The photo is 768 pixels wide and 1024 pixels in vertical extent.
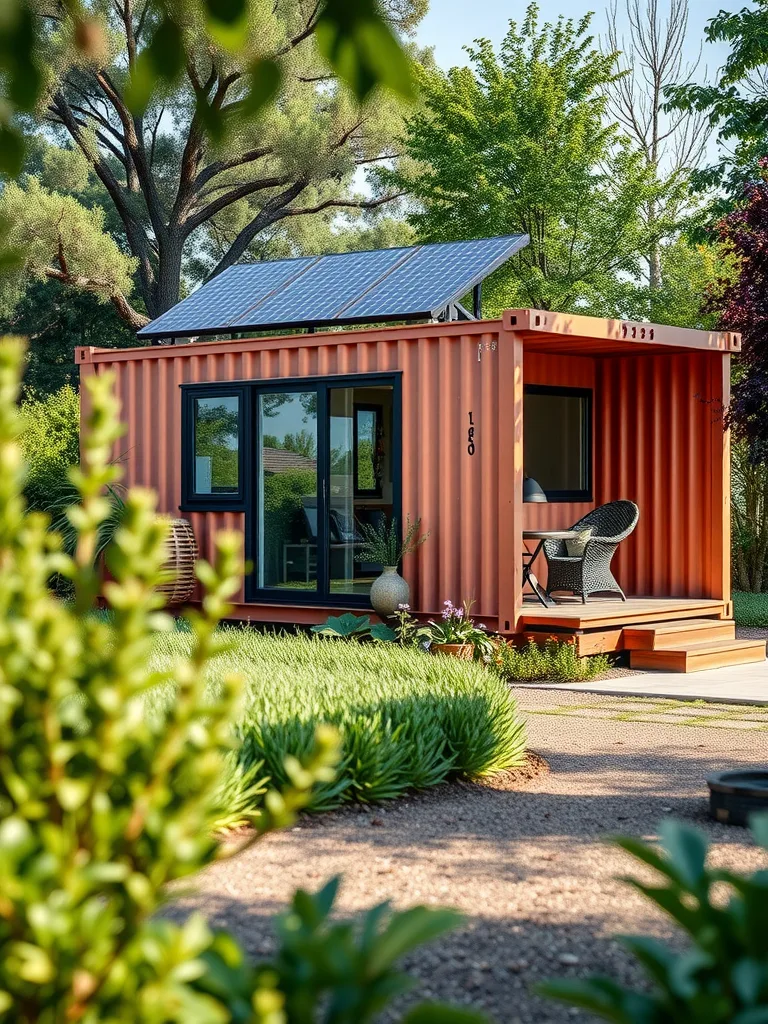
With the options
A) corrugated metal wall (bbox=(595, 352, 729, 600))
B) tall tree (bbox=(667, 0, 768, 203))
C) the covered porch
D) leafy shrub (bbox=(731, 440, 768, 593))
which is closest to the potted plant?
the covered porch

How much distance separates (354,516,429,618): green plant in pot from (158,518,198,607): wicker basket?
190cm

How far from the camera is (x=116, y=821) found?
189 centimetres

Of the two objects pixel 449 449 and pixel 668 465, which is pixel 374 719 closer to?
pixel 449 449

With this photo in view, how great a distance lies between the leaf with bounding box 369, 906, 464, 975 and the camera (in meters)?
1.89

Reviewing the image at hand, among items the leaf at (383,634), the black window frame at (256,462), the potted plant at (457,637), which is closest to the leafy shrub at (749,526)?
the black window frame at (256,462)

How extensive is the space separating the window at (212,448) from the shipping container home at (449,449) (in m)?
0.02

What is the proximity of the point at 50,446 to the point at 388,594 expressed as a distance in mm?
8663

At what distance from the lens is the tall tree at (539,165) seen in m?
20.9

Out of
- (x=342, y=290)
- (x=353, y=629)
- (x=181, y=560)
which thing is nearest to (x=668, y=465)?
(x=342, y=290)

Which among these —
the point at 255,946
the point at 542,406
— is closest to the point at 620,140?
the point at 542,406

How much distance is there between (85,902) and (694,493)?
11.7 m

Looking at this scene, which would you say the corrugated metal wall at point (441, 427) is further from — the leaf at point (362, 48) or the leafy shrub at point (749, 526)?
the leaf at point (362, 48)

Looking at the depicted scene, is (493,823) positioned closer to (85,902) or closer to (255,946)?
(255,946)

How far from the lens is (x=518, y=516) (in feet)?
35.0
